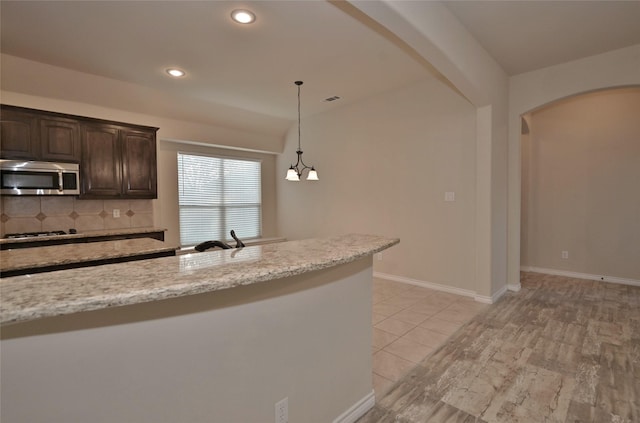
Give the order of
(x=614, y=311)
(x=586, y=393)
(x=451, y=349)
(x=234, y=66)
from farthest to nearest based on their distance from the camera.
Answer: (x=234, y=66) < (x=614, y=311) < (x=451, y=349) < (x=586, y=393)

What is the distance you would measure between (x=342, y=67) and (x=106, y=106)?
323 cm

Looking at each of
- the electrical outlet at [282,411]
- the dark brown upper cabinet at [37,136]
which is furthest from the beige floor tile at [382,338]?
the dark brown upper cabinet at [37,136]

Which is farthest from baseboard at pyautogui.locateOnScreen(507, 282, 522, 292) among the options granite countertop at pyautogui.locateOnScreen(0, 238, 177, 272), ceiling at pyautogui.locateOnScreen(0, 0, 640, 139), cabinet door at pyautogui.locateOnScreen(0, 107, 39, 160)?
cabinet door at pyautogui.locateOnScreen(0, 107, 39, 160)

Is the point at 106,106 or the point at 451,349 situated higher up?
the point at 106,106

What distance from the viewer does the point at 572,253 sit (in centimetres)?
472

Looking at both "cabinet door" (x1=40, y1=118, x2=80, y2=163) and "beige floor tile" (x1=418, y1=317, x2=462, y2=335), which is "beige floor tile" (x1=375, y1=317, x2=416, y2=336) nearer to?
"beige floor tile" (x1=418, y1=317, x2=462, y2=335)

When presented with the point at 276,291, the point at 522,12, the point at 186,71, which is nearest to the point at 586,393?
the point at 276,291

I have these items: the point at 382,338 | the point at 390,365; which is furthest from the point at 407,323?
the point at 390,365

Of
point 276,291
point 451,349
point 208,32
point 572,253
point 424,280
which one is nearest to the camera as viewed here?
point 276,291

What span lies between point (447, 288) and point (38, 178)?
527 centimetres

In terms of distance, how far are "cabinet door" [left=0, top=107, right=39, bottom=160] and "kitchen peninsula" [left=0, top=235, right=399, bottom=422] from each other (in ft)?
11.6

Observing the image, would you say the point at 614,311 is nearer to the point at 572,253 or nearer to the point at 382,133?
the point at 572,253

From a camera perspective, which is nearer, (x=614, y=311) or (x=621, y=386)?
(x=621, y=386)

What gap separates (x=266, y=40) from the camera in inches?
118
